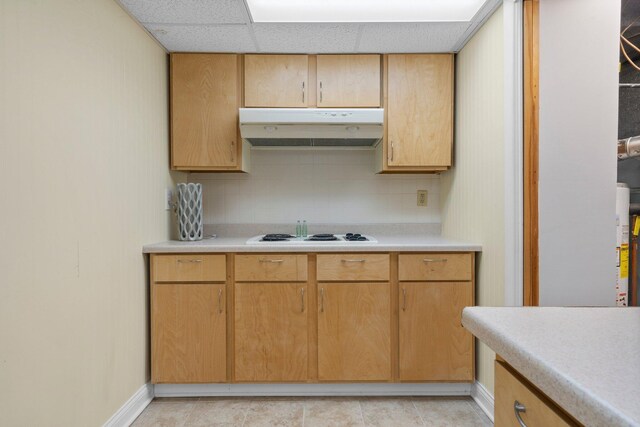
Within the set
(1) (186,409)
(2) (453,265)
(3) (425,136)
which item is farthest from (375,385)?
(3) (425,136)

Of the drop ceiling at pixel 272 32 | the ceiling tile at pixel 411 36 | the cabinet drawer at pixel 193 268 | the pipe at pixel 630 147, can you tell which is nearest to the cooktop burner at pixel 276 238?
the cabinet drawer at pixel 193 268

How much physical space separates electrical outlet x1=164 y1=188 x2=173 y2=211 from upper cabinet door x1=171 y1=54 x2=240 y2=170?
164mm

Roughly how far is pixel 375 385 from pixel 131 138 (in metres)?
1.97

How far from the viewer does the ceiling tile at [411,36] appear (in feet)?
6.97

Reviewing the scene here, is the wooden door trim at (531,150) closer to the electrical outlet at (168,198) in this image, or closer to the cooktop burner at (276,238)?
the cooktop burner at (276,238)

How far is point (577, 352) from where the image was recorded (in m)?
0.56

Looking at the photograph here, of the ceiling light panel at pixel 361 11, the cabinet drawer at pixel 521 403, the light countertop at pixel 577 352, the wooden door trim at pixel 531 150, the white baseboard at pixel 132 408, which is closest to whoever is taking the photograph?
the light countertop at pixel 577 352

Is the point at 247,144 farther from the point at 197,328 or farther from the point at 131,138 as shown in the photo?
the point at 197,328

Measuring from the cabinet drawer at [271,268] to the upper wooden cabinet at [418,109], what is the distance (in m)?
0.94

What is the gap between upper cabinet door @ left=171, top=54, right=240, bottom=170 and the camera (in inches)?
96.5

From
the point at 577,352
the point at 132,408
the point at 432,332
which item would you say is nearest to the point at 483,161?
the point at 432,332

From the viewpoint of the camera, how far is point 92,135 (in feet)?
5.43

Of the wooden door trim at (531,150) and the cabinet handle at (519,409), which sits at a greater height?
the wooden door trim at (531,150)

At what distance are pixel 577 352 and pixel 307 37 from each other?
217cm
